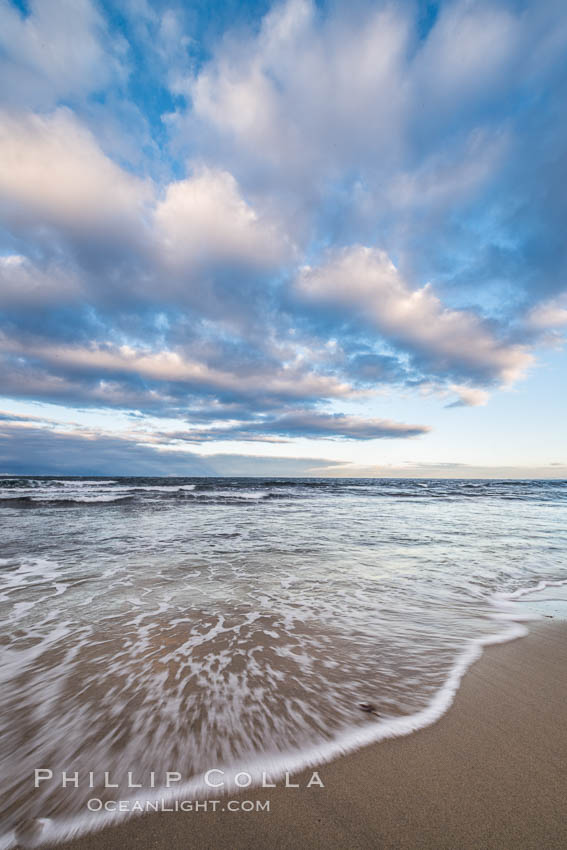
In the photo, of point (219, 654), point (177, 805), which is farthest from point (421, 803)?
Result: point (219, 654)

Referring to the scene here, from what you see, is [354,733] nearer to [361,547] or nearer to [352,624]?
[352,624]

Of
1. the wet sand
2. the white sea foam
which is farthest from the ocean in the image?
the wet sand

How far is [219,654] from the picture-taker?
3.32m

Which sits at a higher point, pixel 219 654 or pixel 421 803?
pixel 421 803

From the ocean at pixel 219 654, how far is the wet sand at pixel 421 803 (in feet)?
0.51

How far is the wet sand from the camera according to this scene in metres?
1.52

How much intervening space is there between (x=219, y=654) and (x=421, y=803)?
209 centimetres

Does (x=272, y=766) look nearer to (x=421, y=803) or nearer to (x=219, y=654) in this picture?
(x=421, y=803)

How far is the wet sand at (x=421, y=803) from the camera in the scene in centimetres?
152

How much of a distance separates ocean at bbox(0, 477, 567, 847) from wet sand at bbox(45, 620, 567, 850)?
0.51ft

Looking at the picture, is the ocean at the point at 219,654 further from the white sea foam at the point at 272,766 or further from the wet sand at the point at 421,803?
the wet sand at the point at 421,803

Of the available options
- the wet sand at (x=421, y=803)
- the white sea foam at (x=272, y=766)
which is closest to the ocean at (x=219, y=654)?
the white sea foam at (x=272, y=766)

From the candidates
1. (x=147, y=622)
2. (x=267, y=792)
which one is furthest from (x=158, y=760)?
(x=147, y=622)

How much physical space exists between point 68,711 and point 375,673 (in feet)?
7.64
